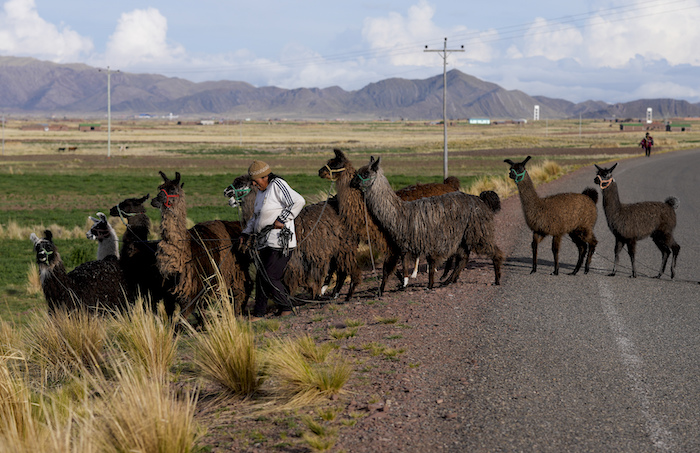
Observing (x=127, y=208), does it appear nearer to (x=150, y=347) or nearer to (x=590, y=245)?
(x=150, y=347)

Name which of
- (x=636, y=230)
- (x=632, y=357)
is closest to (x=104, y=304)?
(x=632, y=357)

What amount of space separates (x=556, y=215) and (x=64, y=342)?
728 cm

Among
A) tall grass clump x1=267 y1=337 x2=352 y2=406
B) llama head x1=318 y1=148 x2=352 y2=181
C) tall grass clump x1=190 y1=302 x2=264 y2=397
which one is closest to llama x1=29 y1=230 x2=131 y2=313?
tall grass clump x1=190 y1=302 x2=264 y2=397

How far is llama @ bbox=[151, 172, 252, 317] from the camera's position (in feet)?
25.6

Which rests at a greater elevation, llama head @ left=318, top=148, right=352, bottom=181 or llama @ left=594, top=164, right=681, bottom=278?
llama head @ left=318, top=148, right=352, bottom=181

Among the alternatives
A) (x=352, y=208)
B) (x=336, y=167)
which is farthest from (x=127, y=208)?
(x=352, y=208)

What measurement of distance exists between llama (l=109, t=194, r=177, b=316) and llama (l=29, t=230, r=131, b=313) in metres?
0.15

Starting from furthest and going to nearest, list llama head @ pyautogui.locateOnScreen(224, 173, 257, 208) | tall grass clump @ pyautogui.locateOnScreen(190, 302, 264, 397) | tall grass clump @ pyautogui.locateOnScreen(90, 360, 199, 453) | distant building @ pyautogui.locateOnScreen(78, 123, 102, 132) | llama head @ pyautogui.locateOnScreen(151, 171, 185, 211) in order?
distant building @ pyautogui.locateOnScreen(78, 123, 102, 132), llama head @ pyautogui.locateOnScreen(224, 173, 257, 208), llama head @ pyautogui.locateOnScreen(151, 171, 185, 211), tall grass clump @ pyautogui.locateOnScreen(190, 302, 264, 397), tall grass clump @ pyautogui.locateOnScreen(90, 360, 199, 453)

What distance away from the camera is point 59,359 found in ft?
23.0

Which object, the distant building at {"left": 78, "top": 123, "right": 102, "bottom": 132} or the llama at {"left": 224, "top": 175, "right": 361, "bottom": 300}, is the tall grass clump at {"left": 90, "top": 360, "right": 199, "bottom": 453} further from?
the distant building at {"left": 78, "top": 123, "right": 102, "bottom": 132}

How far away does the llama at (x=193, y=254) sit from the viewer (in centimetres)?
779

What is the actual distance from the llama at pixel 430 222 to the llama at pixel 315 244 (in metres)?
0.53

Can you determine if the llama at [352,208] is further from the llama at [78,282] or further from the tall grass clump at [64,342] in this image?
the tall grass clump at [64,342]

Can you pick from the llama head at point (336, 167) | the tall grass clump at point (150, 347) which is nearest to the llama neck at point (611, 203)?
the llama head at point (336, 167)
